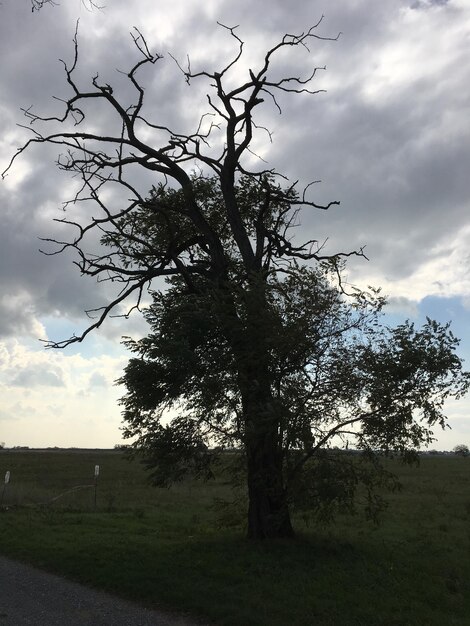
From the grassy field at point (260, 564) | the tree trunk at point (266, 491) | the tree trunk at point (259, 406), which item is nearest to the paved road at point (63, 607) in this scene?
the grassy field at point (260, 564)

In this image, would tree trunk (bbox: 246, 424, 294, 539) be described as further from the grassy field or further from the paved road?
the paved road

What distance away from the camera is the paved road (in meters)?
8.10

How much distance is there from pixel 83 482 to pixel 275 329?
31.8 meters

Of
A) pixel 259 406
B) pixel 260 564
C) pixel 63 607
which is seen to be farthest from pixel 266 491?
pixel 63 607

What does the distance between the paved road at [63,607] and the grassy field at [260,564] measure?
0.47 metres

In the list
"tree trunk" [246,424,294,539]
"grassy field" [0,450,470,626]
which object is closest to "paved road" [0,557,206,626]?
"grassy field" [0,450,470,626]

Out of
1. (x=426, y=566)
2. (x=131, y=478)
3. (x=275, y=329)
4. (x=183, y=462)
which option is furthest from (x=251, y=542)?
(x=131, y=478)

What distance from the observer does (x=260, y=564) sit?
38.5 ft

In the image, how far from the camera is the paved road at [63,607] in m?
8.10

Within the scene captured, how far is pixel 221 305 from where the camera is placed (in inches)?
526

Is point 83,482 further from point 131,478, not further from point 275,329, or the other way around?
point 275,329

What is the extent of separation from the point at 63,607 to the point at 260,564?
4.51 m

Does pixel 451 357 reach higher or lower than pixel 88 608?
higher

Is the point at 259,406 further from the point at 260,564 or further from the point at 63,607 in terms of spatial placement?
the point at 63,607
